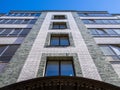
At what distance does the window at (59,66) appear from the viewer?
8.54m

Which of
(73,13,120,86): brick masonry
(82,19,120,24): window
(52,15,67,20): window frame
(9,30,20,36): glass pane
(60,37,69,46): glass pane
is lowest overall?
(73,13,120,86): brick masonry

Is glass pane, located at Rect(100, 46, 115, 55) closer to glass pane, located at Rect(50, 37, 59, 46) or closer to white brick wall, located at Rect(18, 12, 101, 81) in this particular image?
white brick wall, located at Rect(18, 12, 101, 81)

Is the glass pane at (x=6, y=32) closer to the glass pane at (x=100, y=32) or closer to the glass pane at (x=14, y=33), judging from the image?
the glass pane at (x=14, y=33)

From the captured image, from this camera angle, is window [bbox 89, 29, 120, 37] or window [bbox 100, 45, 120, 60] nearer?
window [bbox 100, 45, 120, 60]

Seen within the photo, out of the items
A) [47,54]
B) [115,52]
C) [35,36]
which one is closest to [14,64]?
[47,54]

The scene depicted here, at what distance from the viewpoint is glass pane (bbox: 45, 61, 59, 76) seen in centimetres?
851

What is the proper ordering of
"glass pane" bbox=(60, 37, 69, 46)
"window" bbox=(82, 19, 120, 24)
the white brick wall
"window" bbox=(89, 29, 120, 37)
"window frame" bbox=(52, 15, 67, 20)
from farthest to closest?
"window frame" bbox=(52, 15, 67, 20) < "window" bbox=(82, 19, 120, 24) < "window" bbox=(89, 29, 120, 37) < "glass pane" bbox=(60, 37, 69, 46) < the white brick wall

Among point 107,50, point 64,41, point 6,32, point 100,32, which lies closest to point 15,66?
point 64,41

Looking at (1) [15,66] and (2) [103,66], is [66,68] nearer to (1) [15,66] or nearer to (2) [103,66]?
(2) [103,66]

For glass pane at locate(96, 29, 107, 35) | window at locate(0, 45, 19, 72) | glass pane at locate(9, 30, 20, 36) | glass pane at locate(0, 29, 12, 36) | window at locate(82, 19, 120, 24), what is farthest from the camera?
window at locate(82, 19, 120, 24)

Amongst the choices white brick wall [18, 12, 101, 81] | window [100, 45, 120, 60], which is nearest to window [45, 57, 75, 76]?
white brick wall [18, 12, 101, 81]

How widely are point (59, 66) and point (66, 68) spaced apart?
433mm

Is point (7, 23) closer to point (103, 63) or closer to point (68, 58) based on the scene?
point (68, 58)

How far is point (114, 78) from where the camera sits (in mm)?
7680
